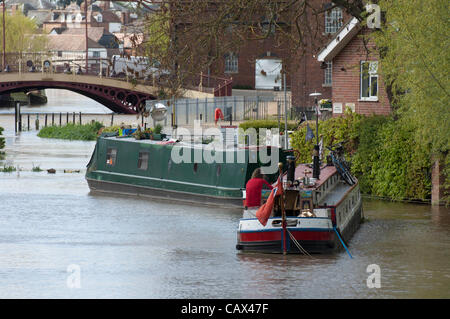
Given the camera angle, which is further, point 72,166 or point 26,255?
point 72,166

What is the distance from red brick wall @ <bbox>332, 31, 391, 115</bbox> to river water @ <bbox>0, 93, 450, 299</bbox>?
7.28 meters

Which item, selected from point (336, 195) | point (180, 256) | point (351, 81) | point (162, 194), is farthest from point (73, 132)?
point (180, 256)

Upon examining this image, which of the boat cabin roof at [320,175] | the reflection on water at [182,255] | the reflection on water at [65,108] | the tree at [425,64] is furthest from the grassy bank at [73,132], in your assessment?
the tree at [425,64]

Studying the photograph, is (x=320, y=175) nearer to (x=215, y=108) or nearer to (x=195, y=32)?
(x=195, y=32)

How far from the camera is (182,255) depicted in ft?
73.8

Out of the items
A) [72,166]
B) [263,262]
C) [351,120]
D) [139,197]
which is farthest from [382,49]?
[72,166]

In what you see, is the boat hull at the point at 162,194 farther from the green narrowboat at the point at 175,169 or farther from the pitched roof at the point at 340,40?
the pitched roof at the point at 340,40

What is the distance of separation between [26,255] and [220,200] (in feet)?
29.5

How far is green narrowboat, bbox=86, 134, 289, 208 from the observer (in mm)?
29906

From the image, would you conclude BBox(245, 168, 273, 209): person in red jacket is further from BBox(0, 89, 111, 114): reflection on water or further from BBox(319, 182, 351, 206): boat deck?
BBox(0, 89, 111, 114): reflection on water

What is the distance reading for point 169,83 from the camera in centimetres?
2630

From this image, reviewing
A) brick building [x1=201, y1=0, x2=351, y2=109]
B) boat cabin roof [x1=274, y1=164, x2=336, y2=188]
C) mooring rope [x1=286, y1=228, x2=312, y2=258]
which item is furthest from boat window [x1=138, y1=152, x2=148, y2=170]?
mooring rope [x1=286, y1=228, x2=312, y2=258]

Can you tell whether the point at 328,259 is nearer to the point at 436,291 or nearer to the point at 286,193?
the point at 286,193

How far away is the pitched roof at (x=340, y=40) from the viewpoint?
3659cm
